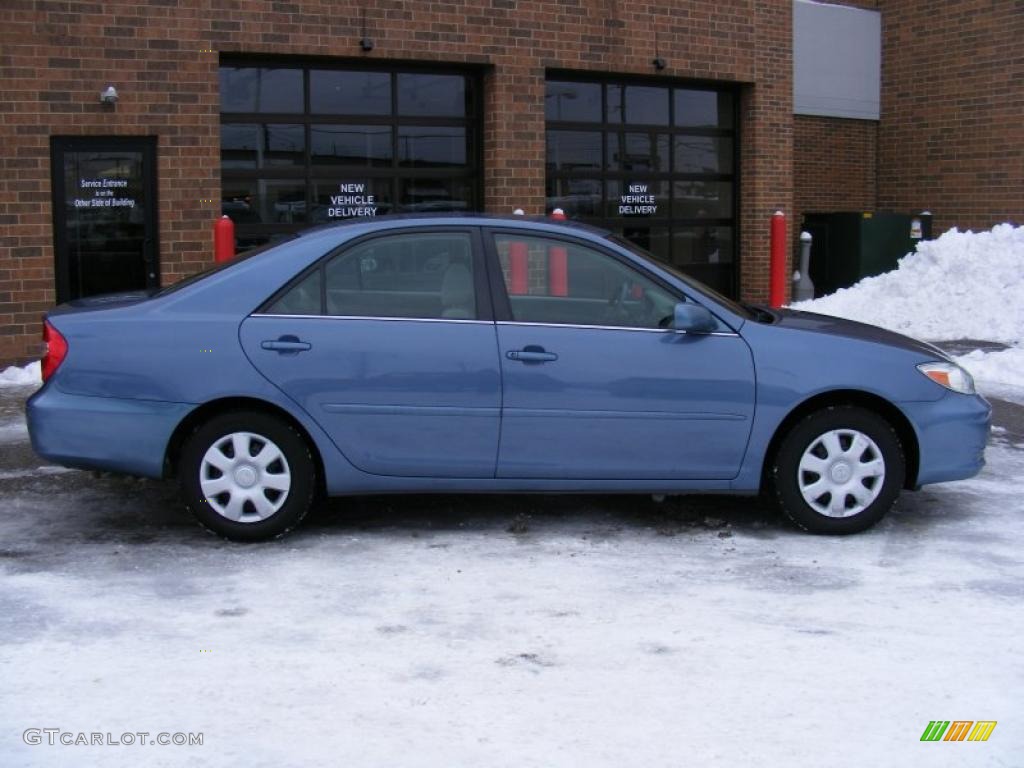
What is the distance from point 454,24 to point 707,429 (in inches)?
320

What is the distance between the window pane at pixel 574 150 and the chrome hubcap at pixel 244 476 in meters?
8.72

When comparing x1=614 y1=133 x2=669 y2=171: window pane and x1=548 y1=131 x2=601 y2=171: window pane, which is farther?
x1=614 y1=133 x2=669 y2=171: window pane

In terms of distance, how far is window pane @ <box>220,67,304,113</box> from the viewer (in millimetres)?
12461

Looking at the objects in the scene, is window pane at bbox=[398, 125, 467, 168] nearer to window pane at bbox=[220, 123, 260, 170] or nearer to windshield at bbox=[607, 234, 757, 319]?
window pane at bbox=[220, 123, 260, 170]

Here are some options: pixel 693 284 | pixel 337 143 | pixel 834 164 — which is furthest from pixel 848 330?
pixel 834 164

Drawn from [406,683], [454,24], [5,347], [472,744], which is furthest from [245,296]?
[454,24]

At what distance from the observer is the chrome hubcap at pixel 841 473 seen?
6266 millimetres

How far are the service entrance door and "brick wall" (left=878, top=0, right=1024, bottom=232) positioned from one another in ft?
37.8

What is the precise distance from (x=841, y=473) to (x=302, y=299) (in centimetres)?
278

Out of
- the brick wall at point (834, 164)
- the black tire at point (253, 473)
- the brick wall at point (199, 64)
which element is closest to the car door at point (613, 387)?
the black tire at point (253, 473)

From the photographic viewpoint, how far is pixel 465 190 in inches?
545

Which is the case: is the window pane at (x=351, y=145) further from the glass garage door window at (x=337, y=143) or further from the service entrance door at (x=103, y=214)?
the service entrance door at (x=103, y=214)

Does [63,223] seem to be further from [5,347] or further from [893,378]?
[893,378]

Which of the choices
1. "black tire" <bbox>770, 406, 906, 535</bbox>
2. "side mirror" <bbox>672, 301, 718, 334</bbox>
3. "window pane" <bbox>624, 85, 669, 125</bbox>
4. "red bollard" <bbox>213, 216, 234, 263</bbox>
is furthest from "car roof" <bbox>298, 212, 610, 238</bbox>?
"window pane" <bbox>624, 85, 669, 125</bbox>
